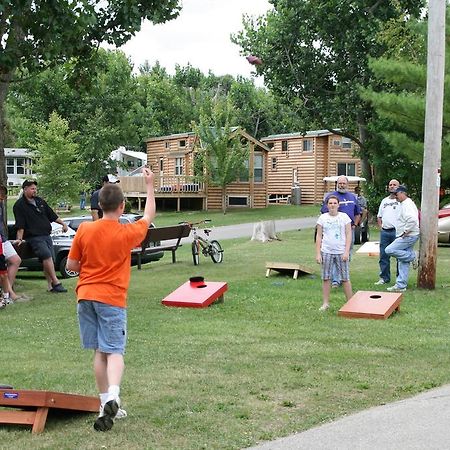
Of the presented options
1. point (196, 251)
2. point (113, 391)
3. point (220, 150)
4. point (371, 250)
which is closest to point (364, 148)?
point (220, 150)

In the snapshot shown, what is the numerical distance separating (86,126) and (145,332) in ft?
162

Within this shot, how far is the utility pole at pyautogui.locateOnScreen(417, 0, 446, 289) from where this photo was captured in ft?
40.2

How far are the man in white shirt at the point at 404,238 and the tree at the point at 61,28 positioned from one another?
564 centimetres

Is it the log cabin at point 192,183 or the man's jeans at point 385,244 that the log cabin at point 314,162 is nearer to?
the log cabin at point 192,183

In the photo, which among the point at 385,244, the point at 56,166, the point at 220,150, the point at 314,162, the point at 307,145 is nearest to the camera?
the point at 385,244

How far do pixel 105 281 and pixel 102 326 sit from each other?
333 mm

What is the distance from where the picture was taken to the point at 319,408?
6.06 m

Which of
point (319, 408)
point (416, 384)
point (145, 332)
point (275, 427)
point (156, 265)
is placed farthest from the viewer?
point (156, 265)

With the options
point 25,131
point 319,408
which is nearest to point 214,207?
point 25,131

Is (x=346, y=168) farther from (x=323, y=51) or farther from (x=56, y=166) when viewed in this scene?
(x=323, y=51)

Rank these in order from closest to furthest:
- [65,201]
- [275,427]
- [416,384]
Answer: [275,427] < [416,384] < [65,201]

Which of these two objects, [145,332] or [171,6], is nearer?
[145,332]

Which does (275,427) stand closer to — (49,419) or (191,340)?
(49,419)

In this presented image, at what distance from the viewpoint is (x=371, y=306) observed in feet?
34.2
